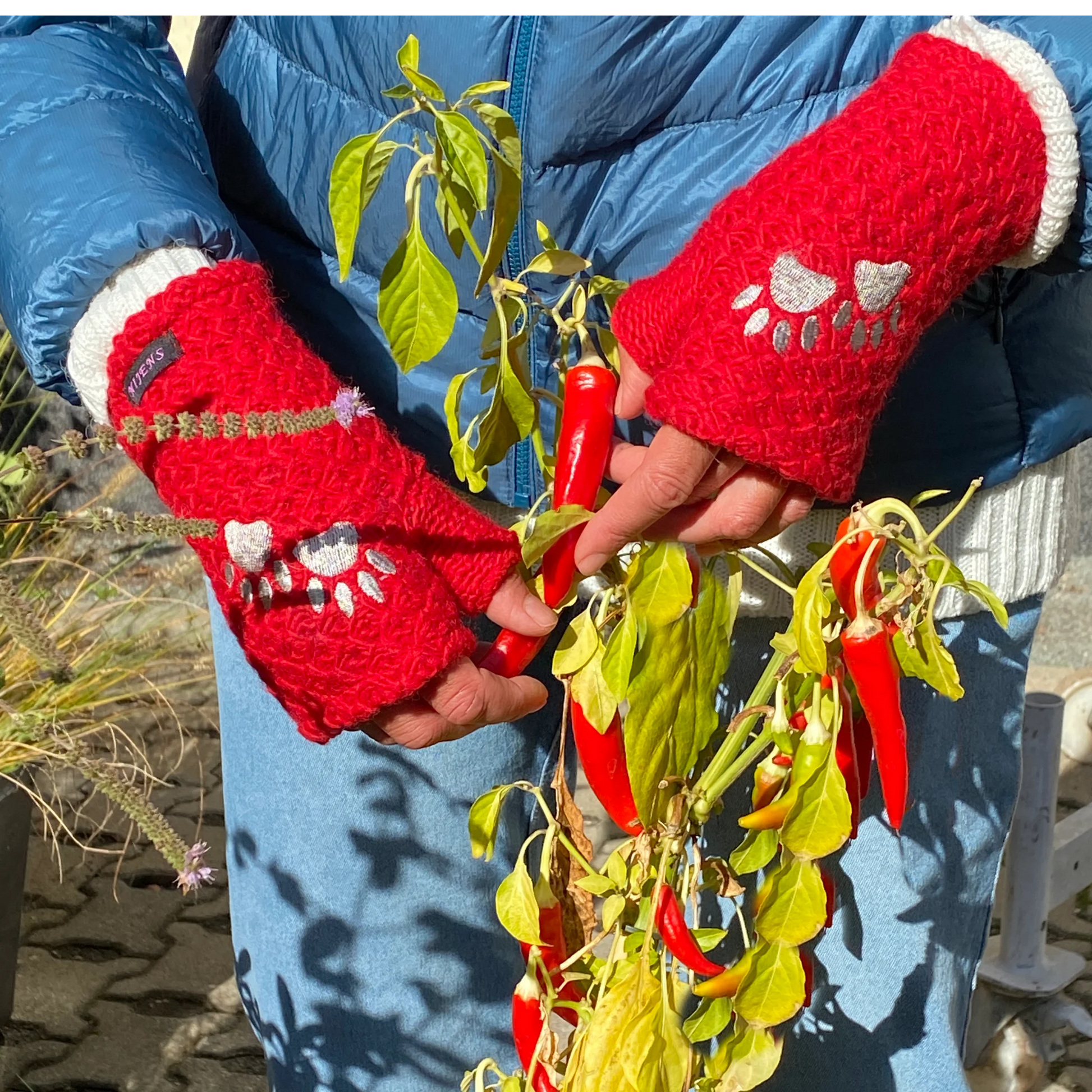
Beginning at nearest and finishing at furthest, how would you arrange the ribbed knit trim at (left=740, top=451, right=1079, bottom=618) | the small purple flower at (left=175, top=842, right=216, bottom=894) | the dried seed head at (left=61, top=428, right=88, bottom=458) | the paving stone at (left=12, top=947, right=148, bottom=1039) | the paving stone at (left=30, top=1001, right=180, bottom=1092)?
1. the dried seed head at (left=61, top=428, right=88, bottom=458)
2. the small purple flower at (left=175, top=842, right=216, bottom=894)
3. the ribbed knit trim at (left=740, top=451, right=1079, bottom=618)
4. the paving stone at (left=30, top=1001, right=180, bottom=1092)
5. the paving stone at (left=12, top=947, right=148, bottom=1039)

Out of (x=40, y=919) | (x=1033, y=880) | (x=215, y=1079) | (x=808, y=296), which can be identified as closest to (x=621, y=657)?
(x=808, y=296)

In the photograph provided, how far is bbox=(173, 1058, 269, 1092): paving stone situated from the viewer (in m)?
2.08

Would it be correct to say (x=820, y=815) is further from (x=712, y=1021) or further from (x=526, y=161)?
(x=526, y=161)

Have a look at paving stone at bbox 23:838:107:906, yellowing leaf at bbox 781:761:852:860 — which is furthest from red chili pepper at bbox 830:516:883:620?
paving stone at bbox 23:838:107:906

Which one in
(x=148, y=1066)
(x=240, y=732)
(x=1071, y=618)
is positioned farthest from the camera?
(x=1071, y=618)

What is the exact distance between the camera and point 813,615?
2.59 feet

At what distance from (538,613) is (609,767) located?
4.8 inches

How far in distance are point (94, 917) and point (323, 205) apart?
1.90 metres

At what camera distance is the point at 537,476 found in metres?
1.02

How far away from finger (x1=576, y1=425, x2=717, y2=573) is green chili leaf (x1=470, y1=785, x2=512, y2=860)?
236 millimetres

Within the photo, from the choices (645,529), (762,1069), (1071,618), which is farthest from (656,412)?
(1071,618)

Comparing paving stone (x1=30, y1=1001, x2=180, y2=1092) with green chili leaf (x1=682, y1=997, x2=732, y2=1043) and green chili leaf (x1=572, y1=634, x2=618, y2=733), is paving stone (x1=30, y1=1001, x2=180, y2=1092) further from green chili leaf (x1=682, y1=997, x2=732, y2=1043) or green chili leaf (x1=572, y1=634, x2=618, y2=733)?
green chili leaf (x1=572, y1=634, x2=618, y2=733)

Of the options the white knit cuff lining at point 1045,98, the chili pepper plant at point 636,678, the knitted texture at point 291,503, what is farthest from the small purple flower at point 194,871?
the white knit cuff lining at point 1045,98

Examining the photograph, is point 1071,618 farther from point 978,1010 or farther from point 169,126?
point 169,126
